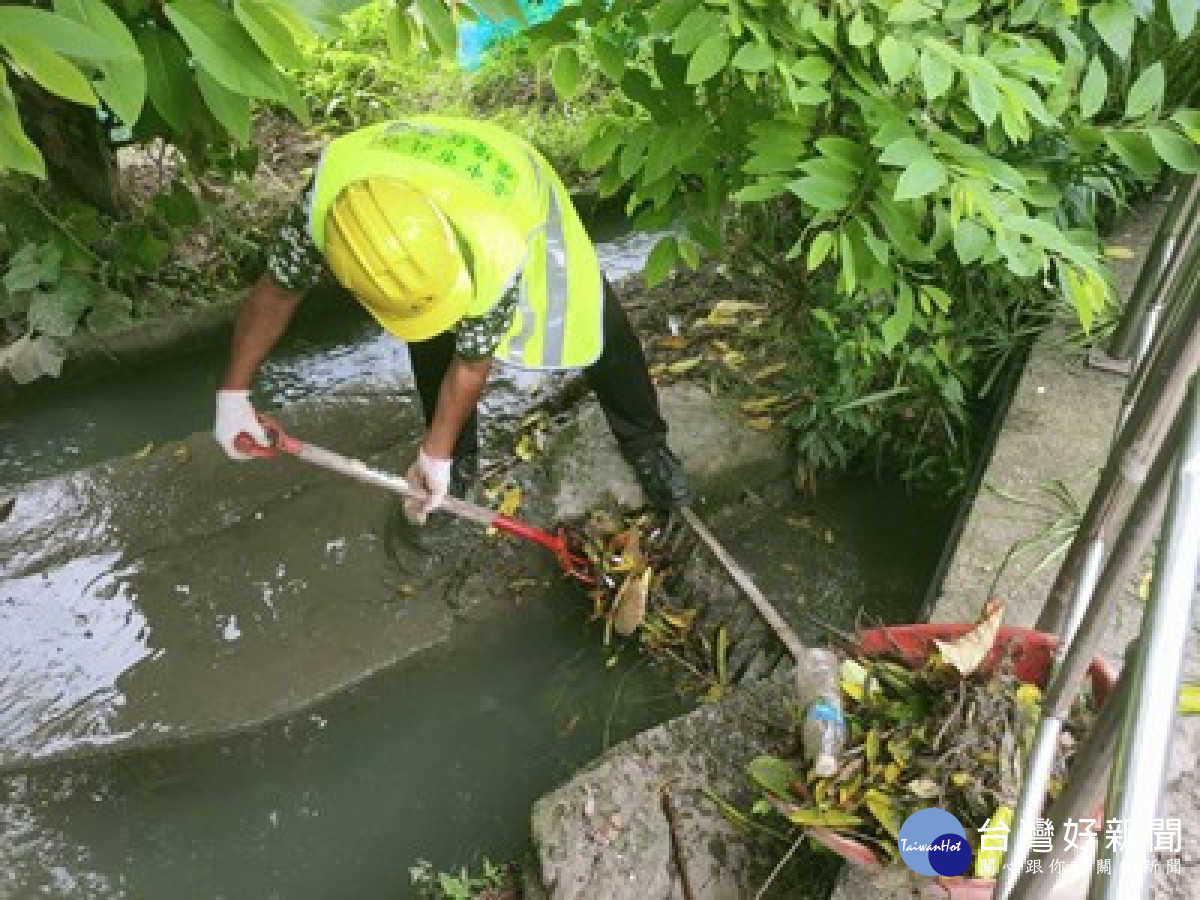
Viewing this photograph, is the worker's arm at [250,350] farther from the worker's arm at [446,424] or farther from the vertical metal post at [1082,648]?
the vertical metal post at [1082,648]

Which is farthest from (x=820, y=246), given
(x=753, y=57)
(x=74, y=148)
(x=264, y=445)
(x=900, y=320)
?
(x=74, y=148)

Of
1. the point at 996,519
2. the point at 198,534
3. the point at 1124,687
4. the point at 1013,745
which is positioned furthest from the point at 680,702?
the point at 1124,687

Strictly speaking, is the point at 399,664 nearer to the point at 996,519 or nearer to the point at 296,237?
the point at 296,237

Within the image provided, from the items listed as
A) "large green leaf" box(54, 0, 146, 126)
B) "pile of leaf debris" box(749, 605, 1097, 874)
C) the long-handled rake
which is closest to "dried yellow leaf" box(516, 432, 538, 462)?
the long-handled rake

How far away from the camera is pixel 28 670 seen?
311 cm

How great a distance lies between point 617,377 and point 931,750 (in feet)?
5.10

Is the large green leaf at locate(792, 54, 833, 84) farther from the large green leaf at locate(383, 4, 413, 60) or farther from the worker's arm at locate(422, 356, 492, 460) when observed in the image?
the worker's arm at locate(422, 356, 492, 460)

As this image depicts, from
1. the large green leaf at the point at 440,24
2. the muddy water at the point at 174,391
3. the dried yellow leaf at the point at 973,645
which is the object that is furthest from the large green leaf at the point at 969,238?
the muddy water at the point at 174,391

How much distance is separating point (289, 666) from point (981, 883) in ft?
6.87

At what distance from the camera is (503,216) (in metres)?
2.52

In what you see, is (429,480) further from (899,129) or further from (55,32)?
(55,32)

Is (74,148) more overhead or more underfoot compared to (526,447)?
more overhead

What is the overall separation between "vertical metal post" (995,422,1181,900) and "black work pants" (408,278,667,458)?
5.74ft

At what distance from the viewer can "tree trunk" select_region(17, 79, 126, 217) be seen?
11.6 feet
